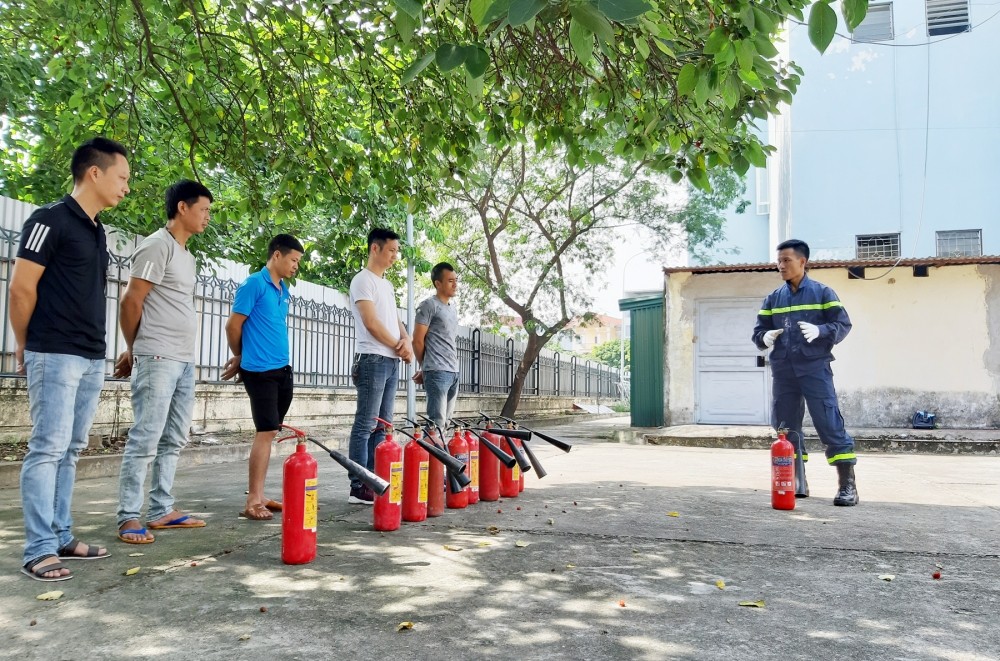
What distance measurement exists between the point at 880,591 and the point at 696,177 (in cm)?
266

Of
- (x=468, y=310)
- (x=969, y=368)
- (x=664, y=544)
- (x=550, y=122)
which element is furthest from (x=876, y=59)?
(x=664, y=544)

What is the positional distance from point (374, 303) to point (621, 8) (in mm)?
3708

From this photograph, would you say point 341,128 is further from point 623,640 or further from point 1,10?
point 623,640

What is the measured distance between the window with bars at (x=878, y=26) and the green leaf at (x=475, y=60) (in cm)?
1667

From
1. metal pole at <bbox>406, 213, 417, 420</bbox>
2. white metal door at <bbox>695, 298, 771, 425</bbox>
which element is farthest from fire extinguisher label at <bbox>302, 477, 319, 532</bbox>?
white metal door at <bbox>695, 298, 771, 425</bbox>

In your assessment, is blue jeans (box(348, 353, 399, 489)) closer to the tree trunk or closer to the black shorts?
the black shorts

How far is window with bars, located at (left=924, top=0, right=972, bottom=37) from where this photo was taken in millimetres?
15531

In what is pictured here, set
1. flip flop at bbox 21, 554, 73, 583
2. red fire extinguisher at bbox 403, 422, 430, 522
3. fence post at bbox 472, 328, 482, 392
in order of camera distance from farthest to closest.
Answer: fence post at bbox 472, 328, 482, 392 < red fire extinguisher at bbox 403, 422, 430, 522 < flip flop at bbox 21, 554, 73, 583

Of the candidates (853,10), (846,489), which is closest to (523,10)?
(853,10)

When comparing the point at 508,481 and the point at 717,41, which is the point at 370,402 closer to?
the point at 508,481

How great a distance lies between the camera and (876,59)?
15.8m

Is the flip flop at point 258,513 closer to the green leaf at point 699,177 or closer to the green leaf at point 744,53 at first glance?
the green leaf at point 699,177

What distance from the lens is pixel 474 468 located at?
17.5 feet

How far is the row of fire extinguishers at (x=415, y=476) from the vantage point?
3.50 m
